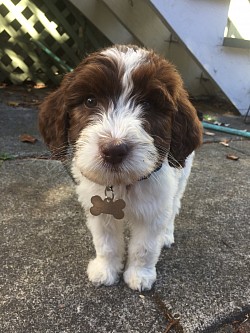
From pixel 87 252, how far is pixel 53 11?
211 inches

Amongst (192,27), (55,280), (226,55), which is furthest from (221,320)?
(226,55)

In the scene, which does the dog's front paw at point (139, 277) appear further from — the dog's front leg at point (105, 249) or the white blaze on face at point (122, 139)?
the white blaze on face at point (122, 139)

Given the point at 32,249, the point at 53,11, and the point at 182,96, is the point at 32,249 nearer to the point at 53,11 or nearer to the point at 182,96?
the point at 182,96

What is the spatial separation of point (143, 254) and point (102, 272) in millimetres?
284

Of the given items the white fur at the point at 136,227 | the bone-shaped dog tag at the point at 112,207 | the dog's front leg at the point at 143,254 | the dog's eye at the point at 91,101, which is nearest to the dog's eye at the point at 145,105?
the dog's eye at the point at 91,101

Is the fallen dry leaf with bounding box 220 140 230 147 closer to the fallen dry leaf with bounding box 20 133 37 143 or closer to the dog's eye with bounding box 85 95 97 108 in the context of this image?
the fallen dry leaf with bounding box 20 133 37 143

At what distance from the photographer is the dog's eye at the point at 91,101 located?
6.27 feet

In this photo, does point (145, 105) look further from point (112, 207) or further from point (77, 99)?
point (112, 207)

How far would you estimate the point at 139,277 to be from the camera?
7.51 ft

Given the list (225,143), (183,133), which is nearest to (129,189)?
(183,133)

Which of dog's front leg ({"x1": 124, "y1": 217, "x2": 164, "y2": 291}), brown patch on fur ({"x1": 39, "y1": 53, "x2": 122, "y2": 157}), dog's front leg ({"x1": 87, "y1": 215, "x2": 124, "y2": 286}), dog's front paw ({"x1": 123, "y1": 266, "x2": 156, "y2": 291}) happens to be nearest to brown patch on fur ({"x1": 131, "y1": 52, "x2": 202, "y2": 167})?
brown patch on fur ({"x1": 39, "y1": 53, "x2": 122, "y2": 157})

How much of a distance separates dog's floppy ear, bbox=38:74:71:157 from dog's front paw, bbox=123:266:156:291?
0.88 meters

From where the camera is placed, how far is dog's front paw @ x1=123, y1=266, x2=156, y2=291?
2.27 meters

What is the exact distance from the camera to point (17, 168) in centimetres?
374
